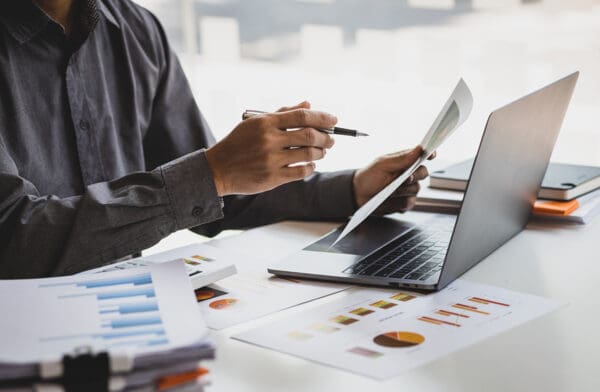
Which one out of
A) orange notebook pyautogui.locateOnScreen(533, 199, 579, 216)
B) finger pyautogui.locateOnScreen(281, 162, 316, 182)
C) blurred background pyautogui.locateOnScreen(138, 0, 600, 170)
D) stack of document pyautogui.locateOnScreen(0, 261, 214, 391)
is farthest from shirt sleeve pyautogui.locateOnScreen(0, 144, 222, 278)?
blurred background pyautogui.locateOnScreen(138, 0, 600, 170)

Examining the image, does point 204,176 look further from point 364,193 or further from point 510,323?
point 510,323

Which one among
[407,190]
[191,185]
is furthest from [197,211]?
[407,190]

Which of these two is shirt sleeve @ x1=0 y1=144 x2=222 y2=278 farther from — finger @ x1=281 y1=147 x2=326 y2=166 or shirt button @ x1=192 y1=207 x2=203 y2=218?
finger @ x1=281 y1=147 x2=326 y2=166

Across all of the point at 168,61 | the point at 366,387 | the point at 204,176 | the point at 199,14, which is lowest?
the point at 366,387

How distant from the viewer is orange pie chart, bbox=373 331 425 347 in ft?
2.73

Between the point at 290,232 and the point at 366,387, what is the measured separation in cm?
62

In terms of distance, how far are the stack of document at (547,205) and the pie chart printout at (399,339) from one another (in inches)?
21.4

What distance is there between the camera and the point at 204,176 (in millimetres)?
1113

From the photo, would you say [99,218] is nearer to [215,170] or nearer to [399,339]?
[215,170]

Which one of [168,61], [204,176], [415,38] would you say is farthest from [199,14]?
[204,176]

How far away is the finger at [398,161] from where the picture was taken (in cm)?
129

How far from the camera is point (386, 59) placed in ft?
10.3

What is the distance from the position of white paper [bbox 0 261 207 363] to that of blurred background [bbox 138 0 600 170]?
84.7 inches

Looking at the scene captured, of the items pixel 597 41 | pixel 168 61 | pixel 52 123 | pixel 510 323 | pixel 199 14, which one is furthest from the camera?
pixel 199 14
